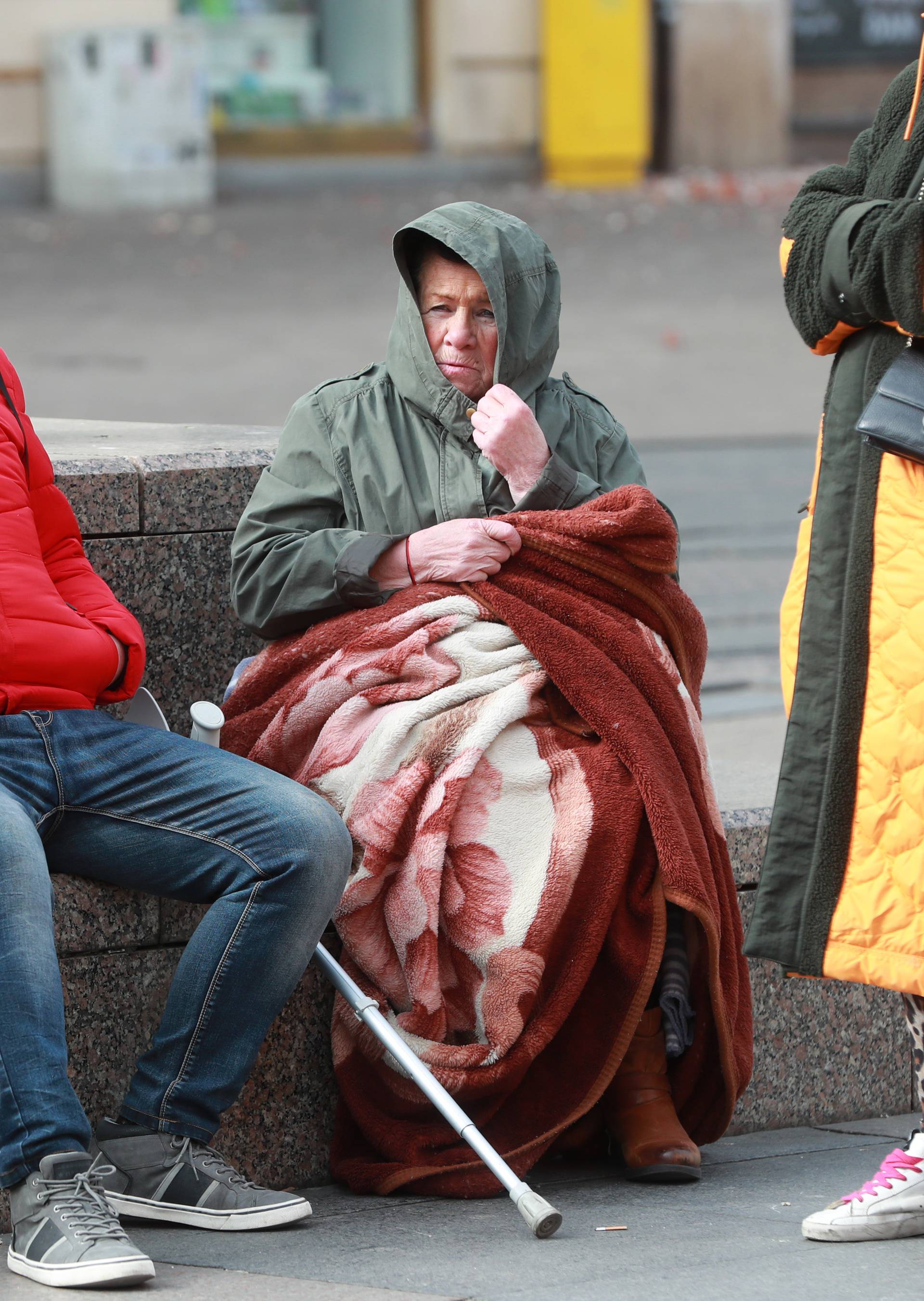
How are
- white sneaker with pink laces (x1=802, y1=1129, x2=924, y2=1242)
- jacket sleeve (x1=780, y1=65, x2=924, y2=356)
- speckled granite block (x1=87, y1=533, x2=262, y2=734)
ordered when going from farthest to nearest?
speckled granite block (x1=87, y1=533, x2=262, y2=734)
white sneaker with pink laces (x1=802, y1=1129, x2=924, y2=1242)
jacket sleeve (x1=780, y1=65, x2=924, y2=356)

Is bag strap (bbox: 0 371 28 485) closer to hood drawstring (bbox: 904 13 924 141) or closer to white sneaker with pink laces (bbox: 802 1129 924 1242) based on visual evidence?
hood drawstring (bbox: 904 13 924 141)

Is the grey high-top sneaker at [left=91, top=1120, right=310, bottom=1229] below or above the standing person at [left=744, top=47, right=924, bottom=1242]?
below

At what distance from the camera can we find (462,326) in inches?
148

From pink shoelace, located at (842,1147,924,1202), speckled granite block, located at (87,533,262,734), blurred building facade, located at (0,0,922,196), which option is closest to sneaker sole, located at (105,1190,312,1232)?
pink shoelace, located at (842,1147,924,1202)

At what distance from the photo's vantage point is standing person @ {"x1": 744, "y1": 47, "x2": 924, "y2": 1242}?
2936 mm

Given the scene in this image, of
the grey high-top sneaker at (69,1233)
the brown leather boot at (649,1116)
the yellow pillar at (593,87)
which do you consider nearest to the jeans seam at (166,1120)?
the grey high-top sneaker at (69,1233)

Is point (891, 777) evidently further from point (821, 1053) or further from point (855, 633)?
point (821, 1053)

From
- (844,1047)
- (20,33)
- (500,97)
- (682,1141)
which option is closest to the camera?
(682,1141)

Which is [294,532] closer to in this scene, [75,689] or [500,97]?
[75,689]

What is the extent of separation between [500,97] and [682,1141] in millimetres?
16307

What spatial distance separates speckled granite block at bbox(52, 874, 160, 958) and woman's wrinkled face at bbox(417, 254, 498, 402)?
113 cm

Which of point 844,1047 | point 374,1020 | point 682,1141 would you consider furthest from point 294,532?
point 844,1047

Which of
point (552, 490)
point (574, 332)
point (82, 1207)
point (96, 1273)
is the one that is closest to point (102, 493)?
point (552, 490)

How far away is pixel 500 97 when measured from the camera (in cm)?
1866
